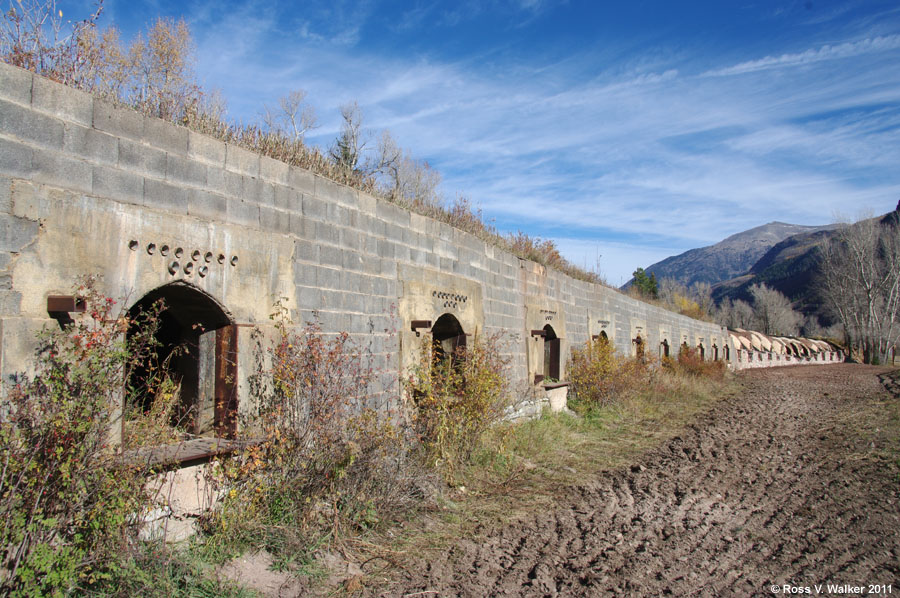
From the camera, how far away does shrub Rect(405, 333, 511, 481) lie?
6.01 m

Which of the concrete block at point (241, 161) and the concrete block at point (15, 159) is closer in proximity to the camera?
the concrete block at point (15, 159)

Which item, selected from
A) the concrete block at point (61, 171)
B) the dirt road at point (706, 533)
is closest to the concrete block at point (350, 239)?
the concrete block at point (61, 171)

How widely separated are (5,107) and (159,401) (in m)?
2.00

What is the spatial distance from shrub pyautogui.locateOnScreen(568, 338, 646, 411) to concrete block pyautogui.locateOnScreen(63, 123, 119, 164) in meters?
9.26

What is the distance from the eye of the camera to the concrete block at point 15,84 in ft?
10.1

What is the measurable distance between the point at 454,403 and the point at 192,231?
365 cm

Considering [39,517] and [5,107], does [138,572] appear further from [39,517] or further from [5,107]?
[5,107]

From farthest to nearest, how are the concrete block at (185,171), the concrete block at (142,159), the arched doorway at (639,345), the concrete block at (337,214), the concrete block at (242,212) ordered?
the arched doorway at (639,345) → the concrete block at (337,214) → the concrete block at (242,212) → the concrete block at (185,171) → the concrete block at (142,159)

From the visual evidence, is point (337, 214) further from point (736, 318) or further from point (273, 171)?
point (736, 318)

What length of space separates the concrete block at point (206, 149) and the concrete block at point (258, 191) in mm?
256

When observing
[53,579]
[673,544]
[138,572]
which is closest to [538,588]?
[673,544]

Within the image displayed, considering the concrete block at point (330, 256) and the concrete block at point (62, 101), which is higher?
the concrete block at point (62, 101)

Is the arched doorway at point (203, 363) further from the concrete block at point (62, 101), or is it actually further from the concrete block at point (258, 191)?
the concrete block at point (62, 101)

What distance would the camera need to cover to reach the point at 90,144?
3432mm
